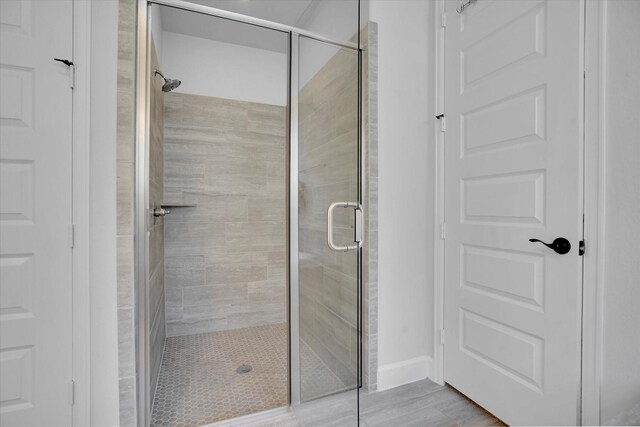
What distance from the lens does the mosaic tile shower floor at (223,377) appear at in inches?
61.3

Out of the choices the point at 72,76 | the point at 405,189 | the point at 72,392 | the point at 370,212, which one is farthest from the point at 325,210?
the point at 72,392

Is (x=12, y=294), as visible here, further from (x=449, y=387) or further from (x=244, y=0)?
(x=449, y=387)

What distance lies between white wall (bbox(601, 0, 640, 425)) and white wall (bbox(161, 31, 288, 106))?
1.56 metres

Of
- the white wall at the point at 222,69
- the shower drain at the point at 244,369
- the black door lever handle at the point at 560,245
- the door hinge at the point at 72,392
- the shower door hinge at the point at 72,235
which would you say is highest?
the white wall at the point at 222,69

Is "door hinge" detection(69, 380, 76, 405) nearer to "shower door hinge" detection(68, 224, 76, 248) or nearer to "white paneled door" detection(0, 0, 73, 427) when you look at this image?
"white paneled door" detection(0, 0, 73, 427)

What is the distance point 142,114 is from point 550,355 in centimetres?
203

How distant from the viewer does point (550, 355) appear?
1344 millimetres

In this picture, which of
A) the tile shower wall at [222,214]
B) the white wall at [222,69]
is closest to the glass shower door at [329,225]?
the white wall at [222,69]

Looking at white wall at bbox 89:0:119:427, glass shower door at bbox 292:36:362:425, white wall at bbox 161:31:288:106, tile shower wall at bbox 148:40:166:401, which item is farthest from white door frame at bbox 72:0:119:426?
glass shower door at bbox 292:36:362:425

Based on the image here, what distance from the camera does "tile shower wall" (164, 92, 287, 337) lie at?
2.57 m

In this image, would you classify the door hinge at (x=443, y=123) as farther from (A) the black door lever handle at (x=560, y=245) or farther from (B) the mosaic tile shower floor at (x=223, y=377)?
Answer: (B) the mosaic tile shower floor at (x=223, y=377)

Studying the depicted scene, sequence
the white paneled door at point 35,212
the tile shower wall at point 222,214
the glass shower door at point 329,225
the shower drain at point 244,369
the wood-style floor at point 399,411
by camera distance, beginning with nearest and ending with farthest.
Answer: the white paneled door at point 35,212, the glass shower door at point 329,225, the wood-style floor at point 399,411, the shower drain at point 244,369, the tile shower wall at point 222,214

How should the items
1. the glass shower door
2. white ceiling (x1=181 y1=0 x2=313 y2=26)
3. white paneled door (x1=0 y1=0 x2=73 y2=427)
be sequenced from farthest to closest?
white ceiling (x1=181 y1=0 x2=313 y2=26), the glass shower door, white paneled door (x1=0 y1=0 x2=73 y2=427)

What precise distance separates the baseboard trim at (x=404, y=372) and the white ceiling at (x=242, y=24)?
187cm
